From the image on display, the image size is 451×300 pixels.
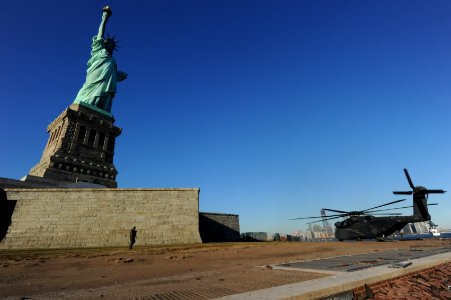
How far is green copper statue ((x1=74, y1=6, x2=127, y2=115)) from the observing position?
Result: 137 feet

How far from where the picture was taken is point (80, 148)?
116ft

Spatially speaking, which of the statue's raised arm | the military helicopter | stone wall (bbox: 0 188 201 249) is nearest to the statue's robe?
the statue's raised arm

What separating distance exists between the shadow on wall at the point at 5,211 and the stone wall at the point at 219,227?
1649cm

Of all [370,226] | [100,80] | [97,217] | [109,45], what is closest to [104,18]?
[109,45]

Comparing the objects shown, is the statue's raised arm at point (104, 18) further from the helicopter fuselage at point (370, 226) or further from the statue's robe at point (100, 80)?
the helicopter fuselage at point (370, 226)

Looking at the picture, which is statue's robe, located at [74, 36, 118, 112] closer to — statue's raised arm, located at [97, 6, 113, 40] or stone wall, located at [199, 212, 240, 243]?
statue's raised arm, located at [97, 6, 113, 40]

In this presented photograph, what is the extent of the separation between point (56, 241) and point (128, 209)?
5456mm

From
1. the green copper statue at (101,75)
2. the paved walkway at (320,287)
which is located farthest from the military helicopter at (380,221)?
the green copper statue at (101,75)

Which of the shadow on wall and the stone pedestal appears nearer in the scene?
the shadow on wall

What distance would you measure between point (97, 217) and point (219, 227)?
44.4ft

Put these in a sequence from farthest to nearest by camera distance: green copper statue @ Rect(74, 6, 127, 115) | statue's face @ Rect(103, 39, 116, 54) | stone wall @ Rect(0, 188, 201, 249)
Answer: statue's face @ Rect(103, 39, 116, 54) < green copper statue @ Rect(74, 6, 127, 115) < stone wall @ Rect(0, 188, 201, 249)

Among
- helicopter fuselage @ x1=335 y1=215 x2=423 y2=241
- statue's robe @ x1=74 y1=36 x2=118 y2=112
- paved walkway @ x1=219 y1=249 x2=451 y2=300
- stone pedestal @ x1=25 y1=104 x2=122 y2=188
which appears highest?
statue's robe @ x1=74 y1=36 x2=118 y2=112

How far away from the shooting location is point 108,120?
4019 cm

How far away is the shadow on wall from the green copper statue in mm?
21596
